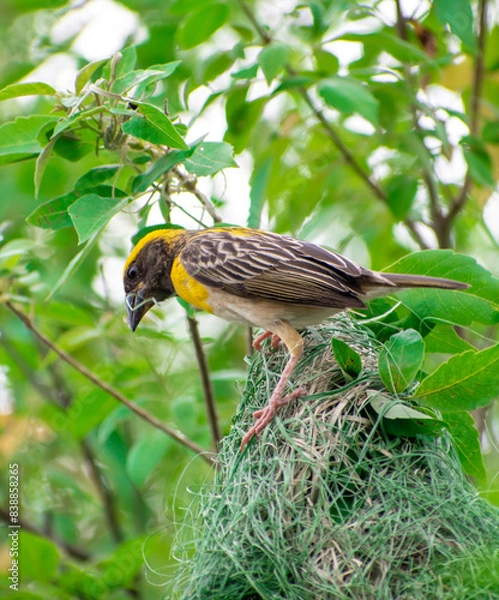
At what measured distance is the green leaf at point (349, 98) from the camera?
3.74 metres

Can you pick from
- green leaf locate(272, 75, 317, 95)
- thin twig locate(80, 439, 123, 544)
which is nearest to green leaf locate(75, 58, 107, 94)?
green leaf locate(272, 75, 317, 95)

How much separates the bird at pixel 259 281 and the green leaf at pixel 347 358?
0.18 meters

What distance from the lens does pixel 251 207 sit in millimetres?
3912

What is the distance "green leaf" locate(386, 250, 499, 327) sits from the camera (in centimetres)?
301

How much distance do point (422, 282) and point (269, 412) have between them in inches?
28.2

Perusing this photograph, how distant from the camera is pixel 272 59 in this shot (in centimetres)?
361

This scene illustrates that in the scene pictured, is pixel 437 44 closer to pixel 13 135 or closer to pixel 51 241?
pixel 51 241

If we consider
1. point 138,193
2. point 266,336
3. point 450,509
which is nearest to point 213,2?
point 138,193

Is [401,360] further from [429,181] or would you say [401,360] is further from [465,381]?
[429,181]

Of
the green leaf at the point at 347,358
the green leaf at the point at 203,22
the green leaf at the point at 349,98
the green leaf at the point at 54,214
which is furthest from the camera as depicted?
the green leaf at the point at 203,22

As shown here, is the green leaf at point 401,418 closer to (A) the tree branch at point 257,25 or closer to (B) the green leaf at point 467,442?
(B) the green leaf at point 467,442

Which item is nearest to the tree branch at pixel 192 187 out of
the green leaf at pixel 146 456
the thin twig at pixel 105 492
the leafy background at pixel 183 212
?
the leafy background at pixel 183 212

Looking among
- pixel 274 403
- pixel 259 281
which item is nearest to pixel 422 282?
pixel 274 403

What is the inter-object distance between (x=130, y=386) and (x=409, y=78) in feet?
7.48
